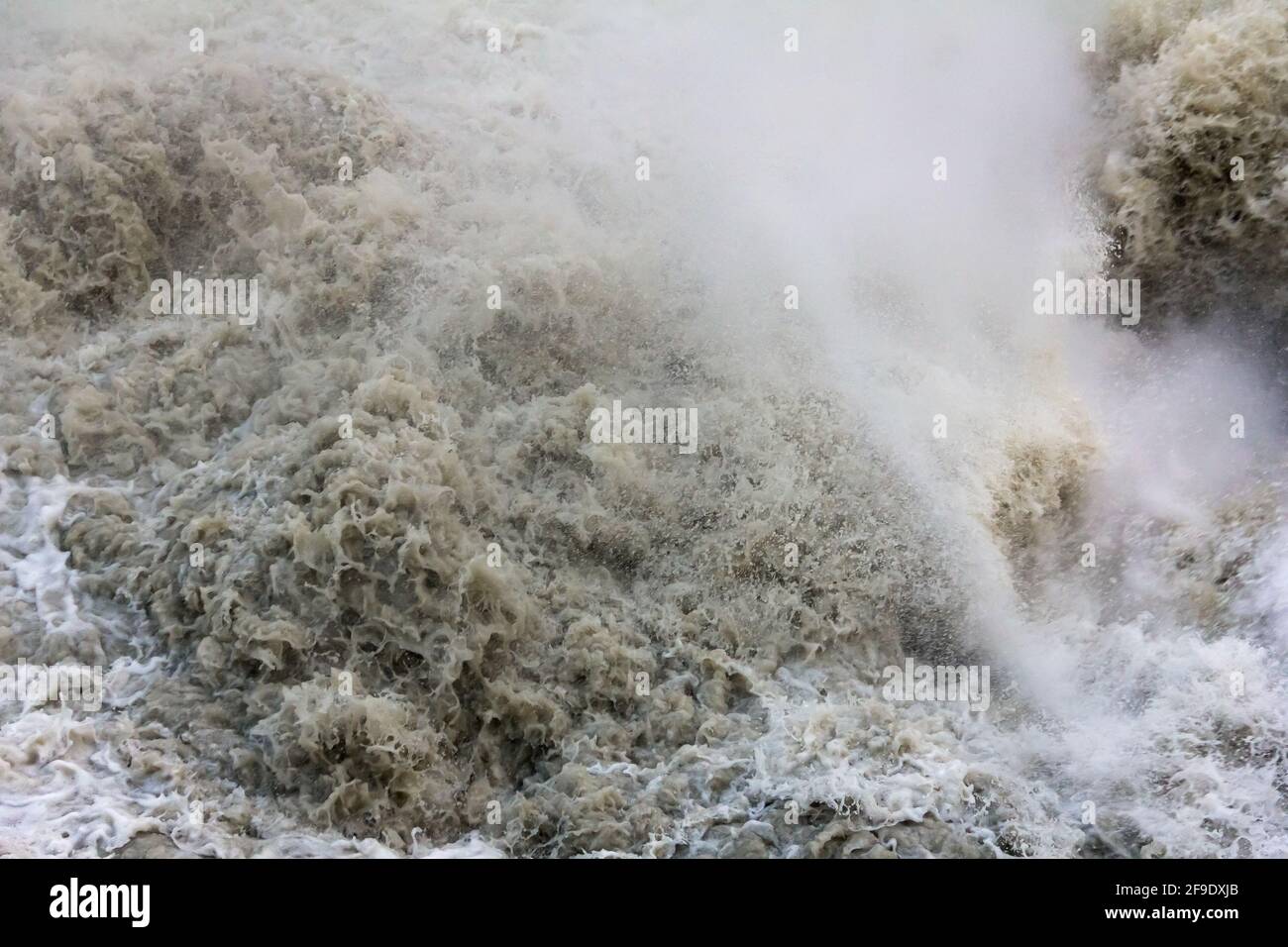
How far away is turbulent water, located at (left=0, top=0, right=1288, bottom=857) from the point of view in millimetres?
5703

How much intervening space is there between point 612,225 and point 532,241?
2.50ft

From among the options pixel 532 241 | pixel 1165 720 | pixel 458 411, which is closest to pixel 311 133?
pixel 532 241

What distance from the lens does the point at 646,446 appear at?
7520 millimetres

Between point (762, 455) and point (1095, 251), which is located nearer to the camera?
point (762, 455)

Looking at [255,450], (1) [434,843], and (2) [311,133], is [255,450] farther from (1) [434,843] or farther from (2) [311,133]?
(2) [311,133]

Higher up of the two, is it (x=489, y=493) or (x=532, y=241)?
(x=532, y=241)

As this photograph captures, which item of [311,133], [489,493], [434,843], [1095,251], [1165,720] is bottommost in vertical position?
[434,843]

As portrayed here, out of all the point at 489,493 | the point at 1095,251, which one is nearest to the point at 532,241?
the point at 489,493

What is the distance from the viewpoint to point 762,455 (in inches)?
294

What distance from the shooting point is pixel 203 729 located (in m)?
5.78

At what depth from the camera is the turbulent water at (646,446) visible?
570 cm

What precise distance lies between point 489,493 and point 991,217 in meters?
4.59

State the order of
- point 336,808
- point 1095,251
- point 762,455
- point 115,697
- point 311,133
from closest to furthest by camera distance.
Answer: point 336,808 < point 115,697 < point 762,455 < point 1095,251 < point 311,133

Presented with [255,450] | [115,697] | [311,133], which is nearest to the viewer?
[115,697]
